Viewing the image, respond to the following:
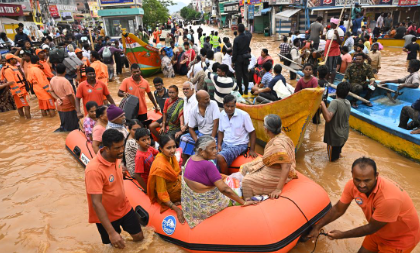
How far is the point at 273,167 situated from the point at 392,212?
4.16 ft

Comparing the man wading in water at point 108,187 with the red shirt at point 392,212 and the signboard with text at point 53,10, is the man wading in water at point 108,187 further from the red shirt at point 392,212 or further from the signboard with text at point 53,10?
the signboard with text at point 53,10

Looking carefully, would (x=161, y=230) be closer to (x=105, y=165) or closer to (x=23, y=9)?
(x=105, y=165)

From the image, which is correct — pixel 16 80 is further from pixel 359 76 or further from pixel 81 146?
pixel 359 76

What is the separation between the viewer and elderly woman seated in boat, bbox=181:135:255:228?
267 centimetres

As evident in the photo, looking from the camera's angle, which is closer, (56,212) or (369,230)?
(369,230)

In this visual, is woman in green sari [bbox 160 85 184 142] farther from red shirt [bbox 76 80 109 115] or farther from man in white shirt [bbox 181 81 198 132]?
red shirt [bbox 76 80 109 115]

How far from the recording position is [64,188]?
4.77 metres

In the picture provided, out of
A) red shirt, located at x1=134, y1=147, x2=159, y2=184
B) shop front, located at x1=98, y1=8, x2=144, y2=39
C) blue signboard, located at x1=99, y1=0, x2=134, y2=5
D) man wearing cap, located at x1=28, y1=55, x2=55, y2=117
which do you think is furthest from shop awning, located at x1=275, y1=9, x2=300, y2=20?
red shirt, located at x1=134, y1=147, x2=159, y2=184

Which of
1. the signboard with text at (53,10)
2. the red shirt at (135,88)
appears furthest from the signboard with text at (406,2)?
the signboard with text at (53,10)

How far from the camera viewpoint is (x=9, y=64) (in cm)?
749

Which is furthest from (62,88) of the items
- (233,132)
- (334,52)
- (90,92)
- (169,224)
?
(334,52)

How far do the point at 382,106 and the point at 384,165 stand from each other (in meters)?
2.62

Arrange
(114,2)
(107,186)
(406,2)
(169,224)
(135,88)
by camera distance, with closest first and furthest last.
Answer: (107,186) < (169,224) < (135,88) < (406,2) < (114,2)

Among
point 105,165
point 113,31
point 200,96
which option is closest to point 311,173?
point 200,96
